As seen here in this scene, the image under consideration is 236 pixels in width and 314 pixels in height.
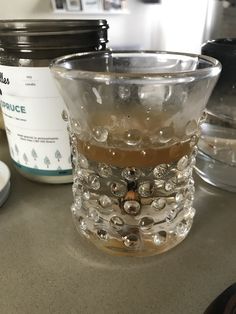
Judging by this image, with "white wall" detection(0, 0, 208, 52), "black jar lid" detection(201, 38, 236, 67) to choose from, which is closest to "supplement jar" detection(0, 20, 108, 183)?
"black jar lid" detection(201, 38, 236, 67)

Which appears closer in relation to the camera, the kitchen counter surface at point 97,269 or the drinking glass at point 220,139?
the kitchen counter surface at point 97,269

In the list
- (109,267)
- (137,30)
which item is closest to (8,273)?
(109,267)

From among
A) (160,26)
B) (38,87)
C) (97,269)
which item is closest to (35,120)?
(38,87)

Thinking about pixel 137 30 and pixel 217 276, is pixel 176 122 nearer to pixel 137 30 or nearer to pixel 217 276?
pixel 217 276

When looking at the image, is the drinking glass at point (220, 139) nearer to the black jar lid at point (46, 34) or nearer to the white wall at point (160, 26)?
the black jar lid at point (46, 34)

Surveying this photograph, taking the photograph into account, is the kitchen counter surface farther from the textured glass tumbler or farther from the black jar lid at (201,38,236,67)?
the black jar lid at (201,38,236,67)

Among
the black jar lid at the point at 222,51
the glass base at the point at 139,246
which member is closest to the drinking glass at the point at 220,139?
the black jar lid at the point at 222,51
